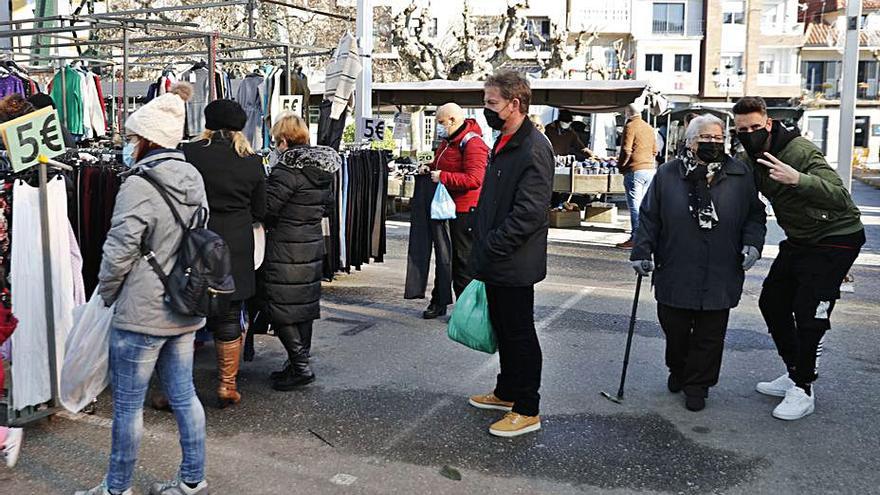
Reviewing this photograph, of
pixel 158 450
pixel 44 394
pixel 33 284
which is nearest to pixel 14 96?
pixel 33 284

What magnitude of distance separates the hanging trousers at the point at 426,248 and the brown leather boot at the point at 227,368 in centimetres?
245

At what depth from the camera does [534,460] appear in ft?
13.9

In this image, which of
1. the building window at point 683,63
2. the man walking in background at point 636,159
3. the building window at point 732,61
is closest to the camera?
the man walking in background at point 636,159

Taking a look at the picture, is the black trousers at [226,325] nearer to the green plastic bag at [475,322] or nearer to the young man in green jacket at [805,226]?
the green plastic bag at [475,322]

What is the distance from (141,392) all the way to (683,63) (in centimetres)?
5184

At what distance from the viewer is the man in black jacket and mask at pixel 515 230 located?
14.3 feet

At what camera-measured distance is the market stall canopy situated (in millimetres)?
13422

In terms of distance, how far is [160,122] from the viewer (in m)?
3.49

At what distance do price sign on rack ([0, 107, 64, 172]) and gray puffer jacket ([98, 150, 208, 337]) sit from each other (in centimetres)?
103

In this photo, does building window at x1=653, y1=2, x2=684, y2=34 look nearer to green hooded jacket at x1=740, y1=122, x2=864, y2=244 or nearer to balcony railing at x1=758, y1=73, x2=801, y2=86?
balcony railing at x1=758, y1=73, x2=801, y2=86

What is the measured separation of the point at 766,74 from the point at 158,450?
54722 mm

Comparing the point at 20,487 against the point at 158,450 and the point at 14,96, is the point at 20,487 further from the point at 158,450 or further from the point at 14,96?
the point at 14,96

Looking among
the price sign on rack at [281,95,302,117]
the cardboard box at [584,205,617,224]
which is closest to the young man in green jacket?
the price sign on rack at [281,95,302,117]

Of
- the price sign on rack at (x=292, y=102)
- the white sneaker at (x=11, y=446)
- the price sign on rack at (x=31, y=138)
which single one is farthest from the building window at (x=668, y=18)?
the white sneaker at (x=11, y=446)
